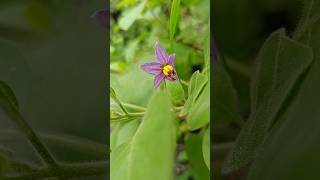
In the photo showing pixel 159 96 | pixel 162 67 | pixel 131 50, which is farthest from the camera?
pixel 131 50

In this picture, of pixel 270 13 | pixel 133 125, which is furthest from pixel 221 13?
pixel 133 125

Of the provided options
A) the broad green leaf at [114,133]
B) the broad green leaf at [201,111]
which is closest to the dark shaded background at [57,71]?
the broad green leaf at [114,133]

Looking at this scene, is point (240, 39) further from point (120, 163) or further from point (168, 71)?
point (120, 163)

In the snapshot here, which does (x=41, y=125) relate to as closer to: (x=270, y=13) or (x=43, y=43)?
(x=43, y=43)

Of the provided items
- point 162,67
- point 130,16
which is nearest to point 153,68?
point 162,67

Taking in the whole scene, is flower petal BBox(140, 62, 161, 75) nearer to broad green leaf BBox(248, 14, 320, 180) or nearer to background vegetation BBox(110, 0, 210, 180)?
background vegetation BBox(110, 0, 210, 180)

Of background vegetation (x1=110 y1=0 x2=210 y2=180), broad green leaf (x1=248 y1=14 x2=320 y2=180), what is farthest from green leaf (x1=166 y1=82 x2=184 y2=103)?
broad green leaf (x1=248 y1=14 x2=320 y2=180)
